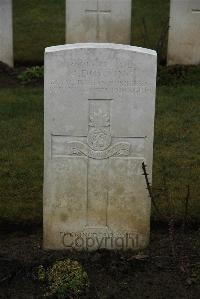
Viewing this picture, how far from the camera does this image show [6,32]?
A: 9.91 metres

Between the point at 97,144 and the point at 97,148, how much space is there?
0.03 meters

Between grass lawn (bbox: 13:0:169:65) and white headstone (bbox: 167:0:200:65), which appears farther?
grass lawn (bbox: 13:0:169:65)

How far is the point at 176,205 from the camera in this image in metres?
5.65

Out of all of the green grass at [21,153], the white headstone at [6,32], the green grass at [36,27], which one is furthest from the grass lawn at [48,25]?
the green grass at [21,153]

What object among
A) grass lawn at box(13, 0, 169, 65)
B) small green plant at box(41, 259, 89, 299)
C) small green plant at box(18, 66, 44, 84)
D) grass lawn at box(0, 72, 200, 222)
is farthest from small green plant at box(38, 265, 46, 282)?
grass lawn at box(13, 0, 169, 65)

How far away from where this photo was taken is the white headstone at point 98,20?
999cm

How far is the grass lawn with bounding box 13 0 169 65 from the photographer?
11133mm

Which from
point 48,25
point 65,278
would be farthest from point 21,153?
point 48,25

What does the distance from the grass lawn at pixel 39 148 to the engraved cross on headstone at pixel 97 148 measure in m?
0.54

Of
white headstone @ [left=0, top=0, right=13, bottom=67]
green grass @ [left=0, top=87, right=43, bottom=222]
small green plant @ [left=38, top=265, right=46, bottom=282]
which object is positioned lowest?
small green plant @ [left=38, top=265, right=46, bottom=282]

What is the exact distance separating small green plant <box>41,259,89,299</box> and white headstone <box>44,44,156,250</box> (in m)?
0.41

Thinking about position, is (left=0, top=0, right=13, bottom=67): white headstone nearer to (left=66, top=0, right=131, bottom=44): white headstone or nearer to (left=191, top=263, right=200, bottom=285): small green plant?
(left=66, top=0, right=131, bottom=44): white headstone

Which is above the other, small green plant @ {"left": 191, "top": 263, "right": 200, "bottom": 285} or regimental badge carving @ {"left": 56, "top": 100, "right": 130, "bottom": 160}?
regimental badge carving @ {"left": 56, "top": 100, "right": 130, "bottom": 160}

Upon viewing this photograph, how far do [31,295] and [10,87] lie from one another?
5.34 metres
